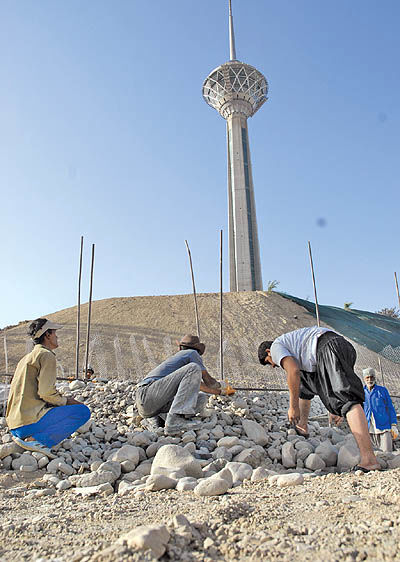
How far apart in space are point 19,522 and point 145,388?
1.93 metres

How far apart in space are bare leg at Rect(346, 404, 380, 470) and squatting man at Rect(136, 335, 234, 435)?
1.34 metres

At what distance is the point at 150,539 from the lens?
1.18m

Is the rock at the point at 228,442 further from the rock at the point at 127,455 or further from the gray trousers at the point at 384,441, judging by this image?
the gray trousers at the point at 384,441

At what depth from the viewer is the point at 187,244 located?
37.9ft

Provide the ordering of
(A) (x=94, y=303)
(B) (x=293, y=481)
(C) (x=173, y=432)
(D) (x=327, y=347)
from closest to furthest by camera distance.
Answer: (B) (x=293, y=481)
(D) (x=327, y=347)
(C) (x=173, y=432)
(A) (x=94, y=303)

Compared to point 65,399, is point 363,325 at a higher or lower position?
higher

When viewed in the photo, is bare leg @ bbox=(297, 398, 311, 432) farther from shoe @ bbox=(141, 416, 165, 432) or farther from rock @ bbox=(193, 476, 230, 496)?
rock @ bbox=(193, 476, 230, 496)

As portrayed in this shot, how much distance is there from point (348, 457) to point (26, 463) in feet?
7.13

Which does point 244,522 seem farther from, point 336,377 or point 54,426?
point 54,426

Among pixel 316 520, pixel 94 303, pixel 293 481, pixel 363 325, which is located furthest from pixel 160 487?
pixel 94 303

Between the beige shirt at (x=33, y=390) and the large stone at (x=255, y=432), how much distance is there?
156 cm

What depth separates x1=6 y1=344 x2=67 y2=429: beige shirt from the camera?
3105mm

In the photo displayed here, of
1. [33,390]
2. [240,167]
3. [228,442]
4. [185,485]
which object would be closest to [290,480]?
[185,485]

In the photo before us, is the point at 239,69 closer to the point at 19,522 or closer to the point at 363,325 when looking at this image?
the point at 363,325
